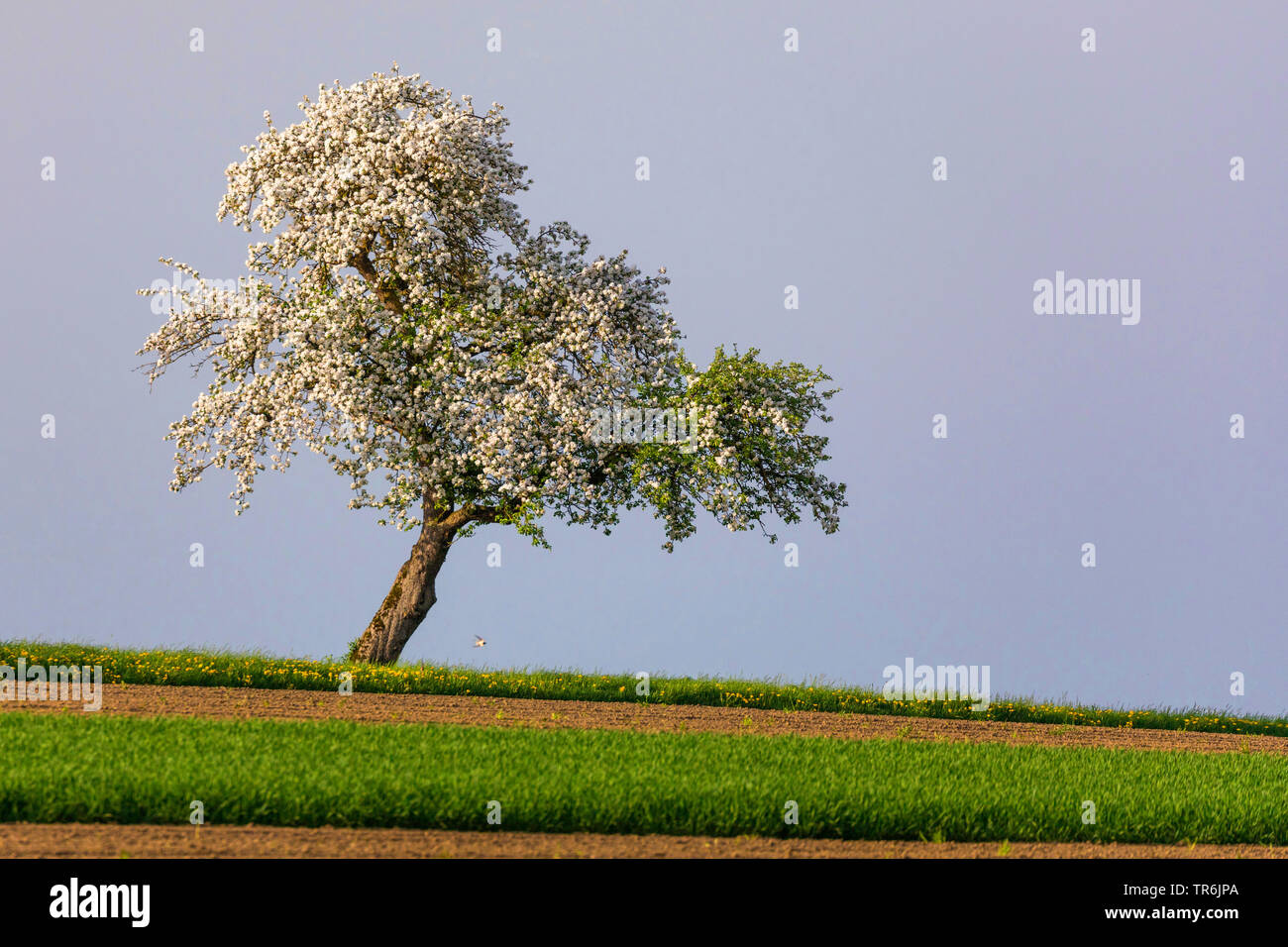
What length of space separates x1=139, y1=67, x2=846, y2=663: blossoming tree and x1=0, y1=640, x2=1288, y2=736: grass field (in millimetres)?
3258

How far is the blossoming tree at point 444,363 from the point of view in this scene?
2433cm

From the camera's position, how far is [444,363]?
24344mm

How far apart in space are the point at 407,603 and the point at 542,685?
5141 millimetres

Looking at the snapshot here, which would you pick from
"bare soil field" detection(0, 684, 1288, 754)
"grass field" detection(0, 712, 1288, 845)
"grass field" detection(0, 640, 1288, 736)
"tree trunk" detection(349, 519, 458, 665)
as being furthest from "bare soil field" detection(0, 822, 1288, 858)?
"tree trunk" detection(349, 519, 458, 665)

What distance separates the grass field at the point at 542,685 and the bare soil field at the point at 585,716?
63 cm

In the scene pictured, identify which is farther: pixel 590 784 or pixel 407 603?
pixel 407 603

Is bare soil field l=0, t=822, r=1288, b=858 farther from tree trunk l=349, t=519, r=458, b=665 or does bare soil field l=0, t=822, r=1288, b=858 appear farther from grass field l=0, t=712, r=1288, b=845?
tree trunk l=349, t=519, r=458, b=665

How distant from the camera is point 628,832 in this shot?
11742 millimetres

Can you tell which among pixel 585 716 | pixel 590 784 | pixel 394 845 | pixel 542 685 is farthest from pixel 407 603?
pixel 394 845

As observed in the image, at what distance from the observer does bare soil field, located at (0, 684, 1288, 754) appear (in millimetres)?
18578

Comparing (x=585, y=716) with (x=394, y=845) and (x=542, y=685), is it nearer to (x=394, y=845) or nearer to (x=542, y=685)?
(x=542, y=685)

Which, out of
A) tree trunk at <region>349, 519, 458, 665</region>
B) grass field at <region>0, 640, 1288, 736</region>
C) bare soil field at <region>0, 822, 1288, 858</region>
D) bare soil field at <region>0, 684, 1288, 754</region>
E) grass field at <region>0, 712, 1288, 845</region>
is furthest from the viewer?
tree trunk at <region>349, 519, 458, 665</region>

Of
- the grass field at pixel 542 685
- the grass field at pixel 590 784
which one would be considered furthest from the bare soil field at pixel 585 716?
the grass field at pixel 590 784

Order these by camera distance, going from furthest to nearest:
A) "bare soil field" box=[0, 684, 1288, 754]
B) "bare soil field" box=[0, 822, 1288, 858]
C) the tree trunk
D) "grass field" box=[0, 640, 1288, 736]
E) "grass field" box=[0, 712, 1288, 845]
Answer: the tree trunk → "grass field" box=[0, 640, 1288, 736] → "bare soil field" box=[0, 684, 1288, 754] → "grass field" box=[0, 712, 1288, 845] → "bare soil field" box=[0, 822, 1288, 858]
